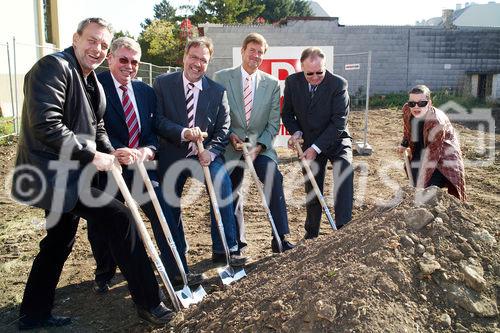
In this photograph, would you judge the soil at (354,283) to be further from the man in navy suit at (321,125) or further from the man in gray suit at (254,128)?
the man in navy suit at (321,125)

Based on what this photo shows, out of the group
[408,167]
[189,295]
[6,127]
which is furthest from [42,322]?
[6,127]

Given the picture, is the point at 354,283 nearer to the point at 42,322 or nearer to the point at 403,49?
the point at 42,322

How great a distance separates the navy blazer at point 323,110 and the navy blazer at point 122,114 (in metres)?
1.60

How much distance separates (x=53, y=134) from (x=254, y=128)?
7.42 ft

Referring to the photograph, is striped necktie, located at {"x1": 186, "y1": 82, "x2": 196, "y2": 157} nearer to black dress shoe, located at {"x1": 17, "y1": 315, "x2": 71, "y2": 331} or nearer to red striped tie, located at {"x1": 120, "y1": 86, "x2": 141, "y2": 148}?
red striped tie, located at {"x1": 120, "y1": 86, "x2": 141, "y2": 148}

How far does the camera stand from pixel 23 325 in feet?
11.2

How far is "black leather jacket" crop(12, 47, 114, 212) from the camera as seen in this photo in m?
2.96

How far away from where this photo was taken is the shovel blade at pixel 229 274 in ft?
13.3

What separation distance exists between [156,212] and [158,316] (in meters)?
0.86

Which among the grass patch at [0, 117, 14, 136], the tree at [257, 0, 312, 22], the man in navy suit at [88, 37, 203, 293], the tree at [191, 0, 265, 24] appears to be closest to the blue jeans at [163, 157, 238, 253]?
the man in navy suit at [88, 37, 203, 293]

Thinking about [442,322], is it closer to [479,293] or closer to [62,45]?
[479,293]

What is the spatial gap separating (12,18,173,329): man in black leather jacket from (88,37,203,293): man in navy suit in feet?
1.50

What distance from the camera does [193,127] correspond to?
4363 mm

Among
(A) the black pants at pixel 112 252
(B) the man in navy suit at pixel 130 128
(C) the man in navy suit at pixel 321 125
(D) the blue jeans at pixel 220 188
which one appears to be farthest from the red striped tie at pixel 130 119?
(C) the man in navy suit at pixel 321 125
